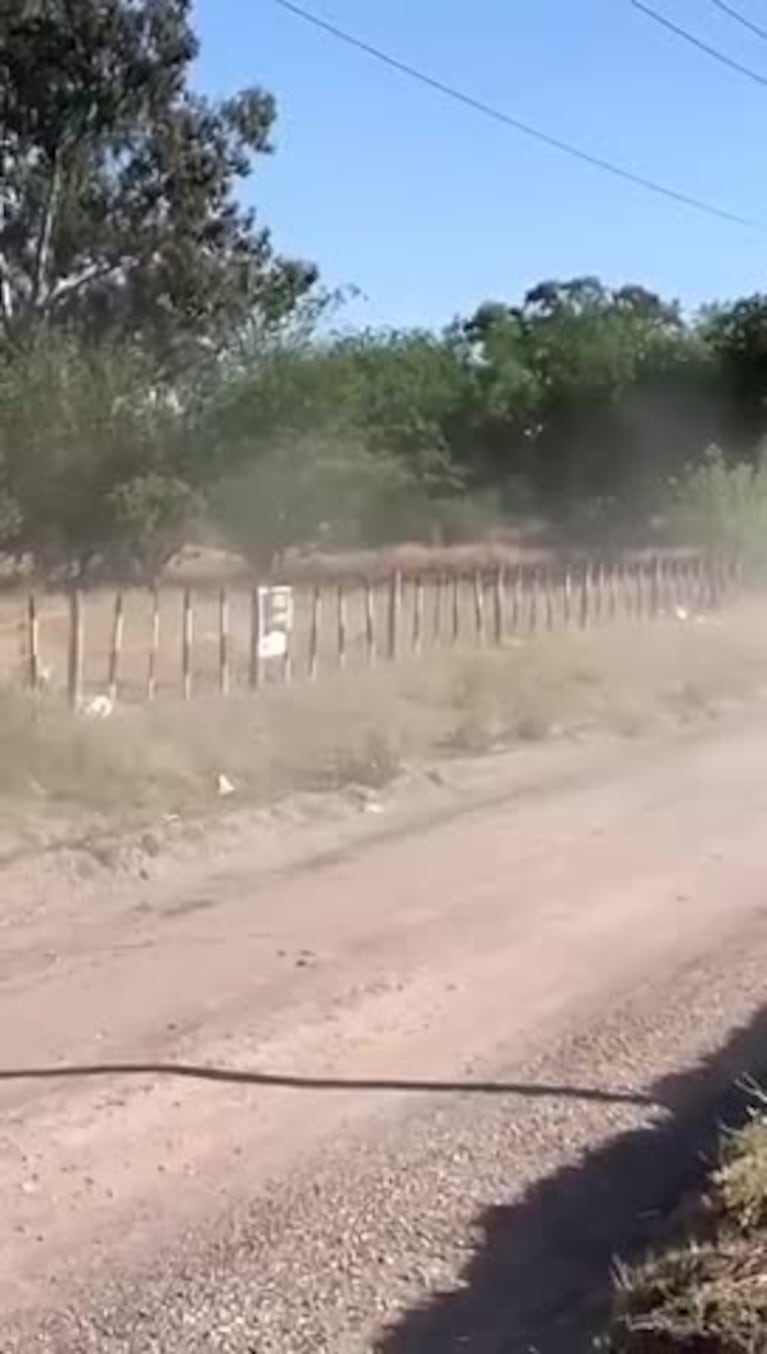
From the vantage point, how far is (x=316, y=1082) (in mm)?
9102

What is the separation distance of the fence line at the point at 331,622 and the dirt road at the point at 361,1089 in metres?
7.30

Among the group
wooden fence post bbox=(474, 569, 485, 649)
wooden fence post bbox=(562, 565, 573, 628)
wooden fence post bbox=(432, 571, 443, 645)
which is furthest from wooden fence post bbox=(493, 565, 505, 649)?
wooden fence post bbox=(562, 565, 573, 628)

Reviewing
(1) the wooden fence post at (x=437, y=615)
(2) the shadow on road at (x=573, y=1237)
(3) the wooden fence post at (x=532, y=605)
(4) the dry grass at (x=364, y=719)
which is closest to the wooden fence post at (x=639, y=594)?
(3) the wooden fence post at (x=532, y=605)

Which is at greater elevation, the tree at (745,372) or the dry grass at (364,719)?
the tree at (745,372)

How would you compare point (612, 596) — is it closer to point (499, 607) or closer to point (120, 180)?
point (499, 607)

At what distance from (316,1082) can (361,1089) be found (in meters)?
0.20

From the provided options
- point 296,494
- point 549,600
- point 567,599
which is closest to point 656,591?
point 567,599

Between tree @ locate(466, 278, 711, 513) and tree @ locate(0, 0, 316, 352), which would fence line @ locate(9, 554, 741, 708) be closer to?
tree @ locate(0, 0, 316, 352)

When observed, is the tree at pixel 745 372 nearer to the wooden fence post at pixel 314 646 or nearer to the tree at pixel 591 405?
the tree at pixel 591 405

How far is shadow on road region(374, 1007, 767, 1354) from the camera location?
655 cm

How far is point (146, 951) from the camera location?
11.7m

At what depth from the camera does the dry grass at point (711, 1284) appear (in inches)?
217

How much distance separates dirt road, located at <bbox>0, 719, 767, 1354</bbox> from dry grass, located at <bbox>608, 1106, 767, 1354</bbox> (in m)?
0.37

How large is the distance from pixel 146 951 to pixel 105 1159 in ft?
11.9
